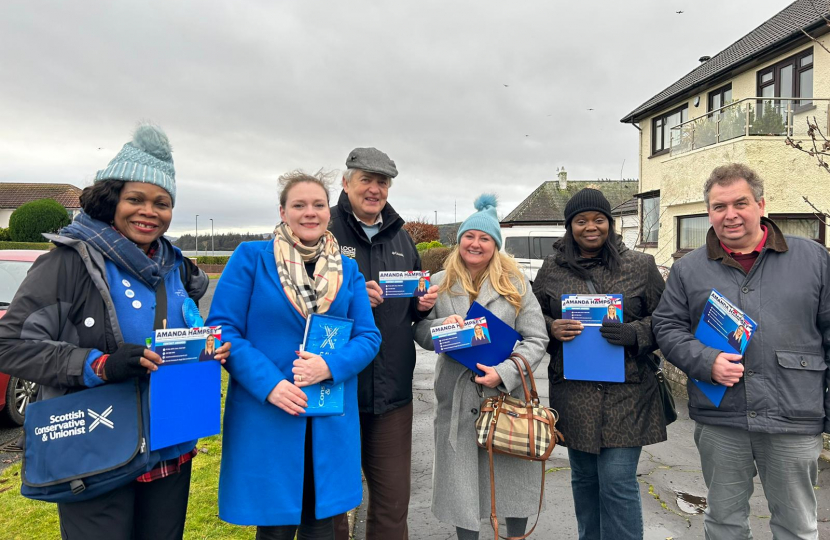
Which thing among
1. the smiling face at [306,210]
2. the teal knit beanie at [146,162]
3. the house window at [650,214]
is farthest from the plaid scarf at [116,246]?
the house window at [650,214]

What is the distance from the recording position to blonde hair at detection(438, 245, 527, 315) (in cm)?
304

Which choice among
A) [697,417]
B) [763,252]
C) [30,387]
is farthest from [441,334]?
[30,387]

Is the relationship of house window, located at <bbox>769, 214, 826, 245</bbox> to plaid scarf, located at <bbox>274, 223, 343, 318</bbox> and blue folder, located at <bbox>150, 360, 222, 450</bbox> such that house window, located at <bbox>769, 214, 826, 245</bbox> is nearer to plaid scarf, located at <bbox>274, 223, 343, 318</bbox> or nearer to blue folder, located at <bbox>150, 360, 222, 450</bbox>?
plaid scarf, located at <bbox>274, 223, 343, 318</bbox>

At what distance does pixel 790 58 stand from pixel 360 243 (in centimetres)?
1784

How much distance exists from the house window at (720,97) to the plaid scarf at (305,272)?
19.6 metres

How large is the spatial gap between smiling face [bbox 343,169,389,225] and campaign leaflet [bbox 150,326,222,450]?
1143mm

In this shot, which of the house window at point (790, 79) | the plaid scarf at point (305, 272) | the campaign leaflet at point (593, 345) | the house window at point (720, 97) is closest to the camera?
the plaid scarf at point (305, 272)

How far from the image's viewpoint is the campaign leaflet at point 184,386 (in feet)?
6.57

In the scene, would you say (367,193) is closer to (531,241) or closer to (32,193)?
(531,241)

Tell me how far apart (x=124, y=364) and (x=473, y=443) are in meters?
1.88

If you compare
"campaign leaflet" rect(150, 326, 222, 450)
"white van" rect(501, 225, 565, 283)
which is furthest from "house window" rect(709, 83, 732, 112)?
"campaign leaflet" rect(150, 326, 222, 450)

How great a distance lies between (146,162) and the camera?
2.19 meters

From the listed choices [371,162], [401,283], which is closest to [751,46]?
[371,162]

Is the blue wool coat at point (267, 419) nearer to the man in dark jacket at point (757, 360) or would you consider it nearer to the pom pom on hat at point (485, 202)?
the pom pom on hat at point (485, 202)
